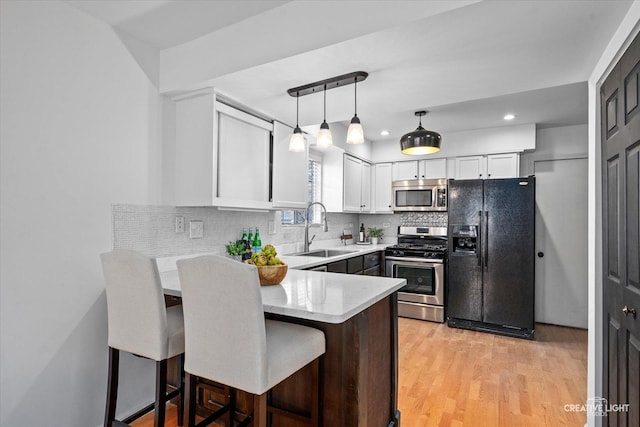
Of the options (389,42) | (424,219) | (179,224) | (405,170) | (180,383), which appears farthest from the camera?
(424,219)

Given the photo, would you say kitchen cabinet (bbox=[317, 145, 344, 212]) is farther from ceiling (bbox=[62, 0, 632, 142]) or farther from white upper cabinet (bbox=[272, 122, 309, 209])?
ceiling (bbox=[62, 0, 632, 142])

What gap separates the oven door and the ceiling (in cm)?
222

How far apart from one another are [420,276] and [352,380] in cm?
290

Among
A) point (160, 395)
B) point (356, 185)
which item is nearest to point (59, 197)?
point (160, 395)

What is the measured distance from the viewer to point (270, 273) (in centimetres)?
187

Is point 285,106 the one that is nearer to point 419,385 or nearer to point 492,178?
point 419,385

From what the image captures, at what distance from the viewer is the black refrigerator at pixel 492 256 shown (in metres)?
3.76

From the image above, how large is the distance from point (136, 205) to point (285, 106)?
1.29m

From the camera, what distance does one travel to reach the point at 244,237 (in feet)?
9.89

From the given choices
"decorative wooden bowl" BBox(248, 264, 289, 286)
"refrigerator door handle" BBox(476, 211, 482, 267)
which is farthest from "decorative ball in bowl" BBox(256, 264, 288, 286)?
"refrigerator door handle" BBox(476, 211, 482, 267)

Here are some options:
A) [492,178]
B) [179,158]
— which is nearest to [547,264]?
[492,178]

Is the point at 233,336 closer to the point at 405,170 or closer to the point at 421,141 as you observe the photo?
the point at 421,141

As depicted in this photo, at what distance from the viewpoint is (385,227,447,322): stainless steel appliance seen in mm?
4156

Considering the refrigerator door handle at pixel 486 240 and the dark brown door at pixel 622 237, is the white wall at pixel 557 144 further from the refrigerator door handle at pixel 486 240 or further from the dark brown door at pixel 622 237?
the dark brown door at pixel 622 237
